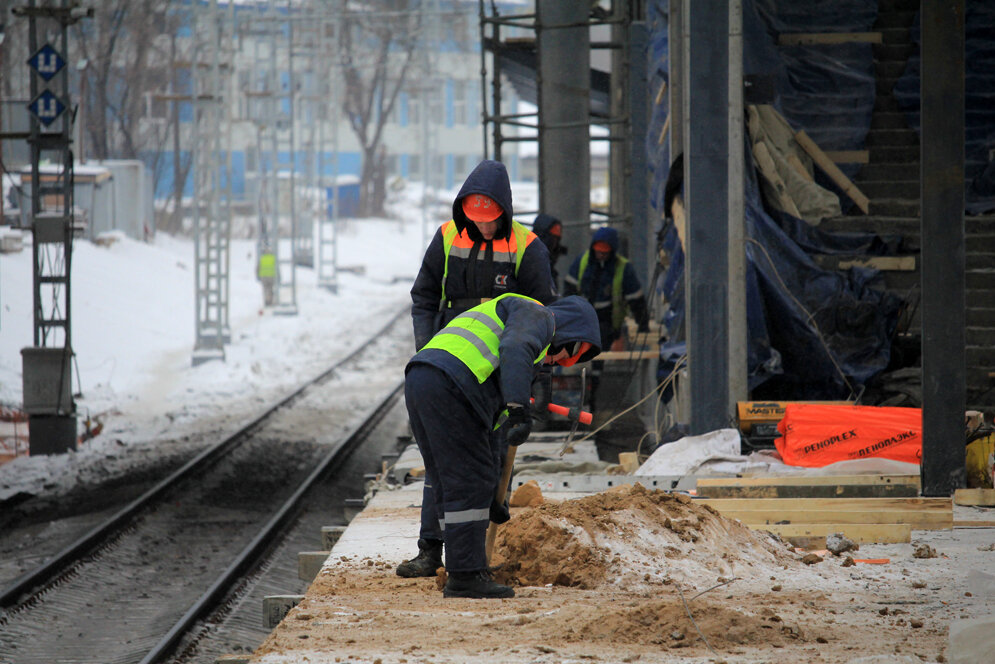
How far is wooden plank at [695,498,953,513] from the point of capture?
6.75 meters

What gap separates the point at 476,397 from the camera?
5.00 meters

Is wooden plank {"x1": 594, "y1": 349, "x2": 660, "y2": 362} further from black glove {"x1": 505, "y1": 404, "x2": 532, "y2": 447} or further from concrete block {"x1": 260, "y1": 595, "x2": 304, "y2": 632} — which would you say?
black glove {"x1": 505, "y1": 404, "x2": 532, "y2": 447}

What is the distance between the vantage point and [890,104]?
1189cm

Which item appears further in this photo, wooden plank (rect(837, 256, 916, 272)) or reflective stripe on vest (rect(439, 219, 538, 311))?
wooden plank (rect(837, 256, 916, 272))

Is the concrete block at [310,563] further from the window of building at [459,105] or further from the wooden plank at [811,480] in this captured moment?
the window of building at [459,105]

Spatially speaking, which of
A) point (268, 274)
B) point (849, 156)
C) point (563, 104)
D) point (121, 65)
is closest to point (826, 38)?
point (849, 156)

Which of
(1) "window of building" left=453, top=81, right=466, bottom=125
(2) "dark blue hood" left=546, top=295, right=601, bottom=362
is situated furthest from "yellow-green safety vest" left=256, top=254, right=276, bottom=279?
(1) "window of building" left=453, top=81, right=466, bottom=125

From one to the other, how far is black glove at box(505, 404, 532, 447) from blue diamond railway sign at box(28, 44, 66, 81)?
1132 centimetres

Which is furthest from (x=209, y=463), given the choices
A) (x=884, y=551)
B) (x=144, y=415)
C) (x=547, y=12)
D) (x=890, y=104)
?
(x=884, y=551)

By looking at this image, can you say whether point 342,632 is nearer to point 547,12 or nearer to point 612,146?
point 547,12

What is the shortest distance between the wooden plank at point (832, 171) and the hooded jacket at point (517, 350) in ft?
21.1

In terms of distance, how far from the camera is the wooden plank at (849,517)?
6527mm

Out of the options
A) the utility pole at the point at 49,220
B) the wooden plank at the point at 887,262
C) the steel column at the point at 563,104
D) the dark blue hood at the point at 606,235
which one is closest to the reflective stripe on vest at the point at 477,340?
the wooden plank at the point at 887,262

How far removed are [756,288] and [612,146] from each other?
12.3 meters
